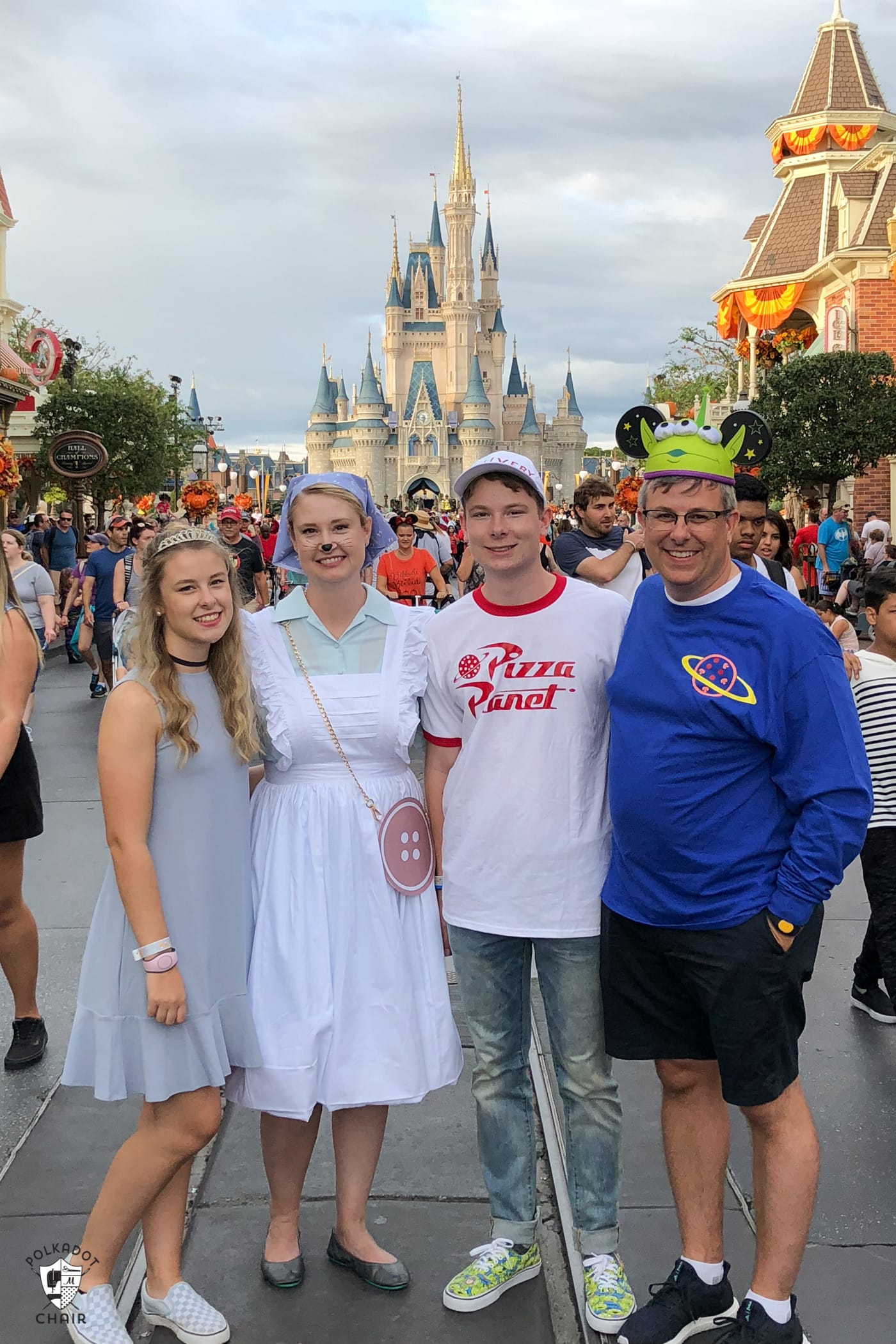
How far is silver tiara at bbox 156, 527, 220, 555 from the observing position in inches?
113

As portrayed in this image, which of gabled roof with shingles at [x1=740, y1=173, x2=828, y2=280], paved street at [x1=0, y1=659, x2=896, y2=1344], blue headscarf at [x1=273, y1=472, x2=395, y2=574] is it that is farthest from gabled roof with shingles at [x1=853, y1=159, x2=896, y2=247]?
blue headscarf at [x1=273, y1=472, x2=395, y2=574]

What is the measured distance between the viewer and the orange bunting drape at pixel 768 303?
3416cm

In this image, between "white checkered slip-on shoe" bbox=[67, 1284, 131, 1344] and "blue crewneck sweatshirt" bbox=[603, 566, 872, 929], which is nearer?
"blue crewneck sweatshirt" bbox=[603, 566, 872, 929]

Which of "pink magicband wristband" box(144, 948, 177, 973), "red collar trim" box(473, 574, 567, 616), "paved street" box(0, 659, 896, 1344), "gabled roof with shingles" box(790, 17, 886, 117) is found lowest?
"paved street" box(0, 659, 896, 1344)

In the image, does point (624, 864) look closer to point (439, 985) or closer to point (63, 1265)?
point (439, 985)

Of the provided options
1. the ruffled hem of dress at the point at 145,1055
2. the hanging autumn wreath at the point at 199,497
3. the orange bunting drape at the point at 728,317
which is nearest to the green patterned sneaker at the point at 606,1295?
the ruffled hem of dress at the point at 145,1055

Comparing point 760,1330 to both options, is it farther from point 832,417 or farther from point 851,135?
point 851,135

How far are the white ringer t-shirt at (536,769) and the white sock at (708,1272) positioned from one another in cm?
79

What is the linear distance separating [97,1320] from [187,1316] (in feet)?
0.65

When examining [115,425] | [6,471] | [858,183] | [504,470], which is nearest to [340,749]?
[504,470]

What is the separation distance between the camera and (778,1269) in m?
2.71

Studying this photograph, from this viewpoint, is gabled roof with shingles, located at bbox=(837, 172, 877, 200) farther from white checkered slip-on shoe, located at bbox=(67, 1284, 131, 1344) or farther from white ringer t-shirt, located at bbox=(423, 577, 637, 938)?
white checkered slip-on shoe, located at bbox=(67, 1284, 131, 1344)

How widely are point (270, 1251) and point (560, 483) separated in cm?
14209

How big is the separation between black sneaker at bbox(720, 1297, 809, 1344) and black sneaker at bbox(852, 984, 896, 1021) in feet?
6.94
